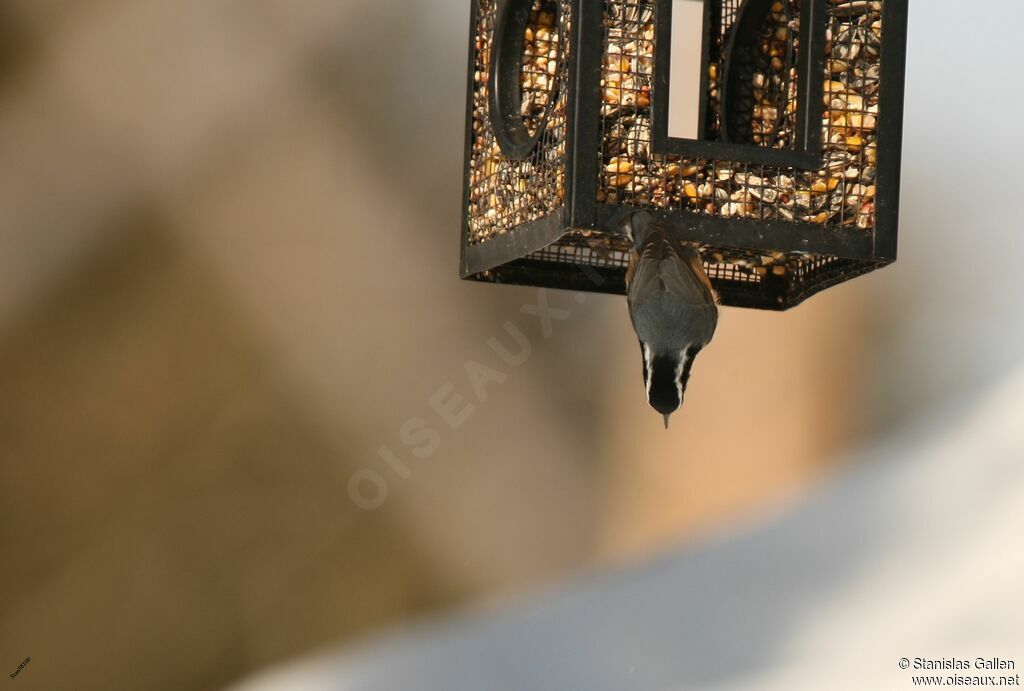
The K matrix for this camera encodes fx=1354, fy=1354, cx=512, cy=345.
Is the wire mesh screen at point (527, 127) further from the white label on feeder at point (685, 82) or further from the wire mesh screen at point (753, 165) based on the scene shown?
the white label on feeder at point (685, 82)

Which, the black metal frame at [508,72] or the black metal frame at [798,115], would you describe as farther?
the black metal frame at [508,72]

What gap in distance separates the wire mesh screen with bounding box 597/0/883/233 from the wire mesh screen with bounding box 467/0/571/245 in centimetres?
10

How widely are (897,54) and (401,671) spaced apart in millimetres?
2051

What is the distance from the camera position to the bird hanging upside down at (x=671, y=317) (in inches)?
95.1

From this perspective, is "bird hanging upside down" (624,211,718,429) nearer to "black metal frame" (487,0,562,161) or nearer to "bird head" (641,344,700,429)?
"bird head" (641,344,700,429)

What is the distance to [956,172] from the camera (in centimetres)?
379

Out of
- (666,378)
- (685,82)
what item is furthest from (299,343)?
(666,378)

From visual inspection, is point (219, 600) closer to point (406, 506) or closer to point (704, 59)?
point (406, 506)

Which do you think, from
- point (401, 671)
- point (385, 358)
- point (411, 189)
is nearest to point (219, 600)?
point (401, 671)

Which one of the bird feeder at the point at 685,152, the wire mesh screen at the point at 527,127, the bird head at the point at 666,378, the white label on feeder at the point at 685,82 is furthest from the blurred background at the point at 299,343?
the bird head at the point at 666,378

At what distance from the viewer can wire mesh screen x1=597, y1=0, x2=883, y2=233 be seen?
2.34 meters

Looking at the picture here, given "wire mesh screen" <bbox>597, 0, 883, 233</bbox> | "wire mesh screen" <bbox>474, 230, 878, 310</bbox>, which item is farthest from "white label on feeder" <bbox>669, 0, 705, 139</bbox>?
"wire mesh screen" <bbox>597, 0, 883, 233</bbox>

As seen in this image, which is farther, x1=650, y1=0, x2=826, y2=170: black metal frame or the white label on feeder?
the white label on feeder

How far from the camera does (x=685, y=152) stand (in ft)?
7.63
